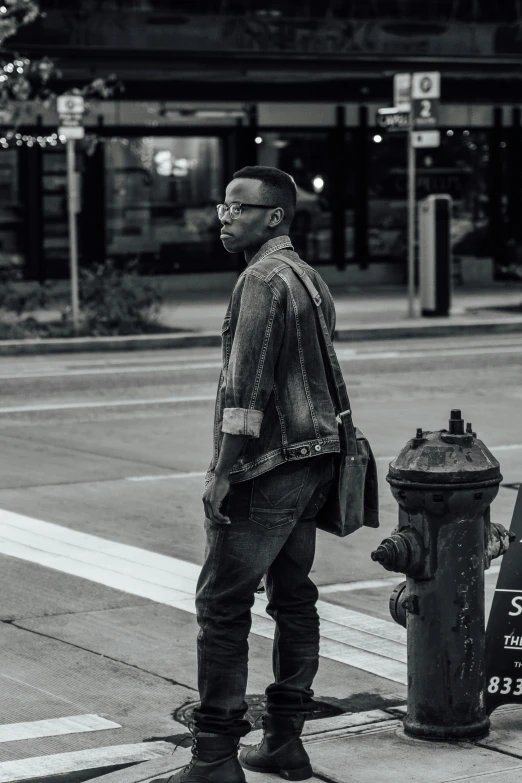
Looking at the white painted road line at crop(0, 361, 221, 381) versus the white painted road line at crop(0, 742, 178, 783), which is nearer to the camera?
the white painted road line at crop(0, 742, 178, 783)

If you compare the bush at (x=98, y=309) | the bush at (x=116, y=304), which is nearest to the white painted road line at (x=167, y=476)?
the bush at (x=98, y=309)

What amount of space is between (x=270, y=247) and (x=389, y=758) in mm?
1699

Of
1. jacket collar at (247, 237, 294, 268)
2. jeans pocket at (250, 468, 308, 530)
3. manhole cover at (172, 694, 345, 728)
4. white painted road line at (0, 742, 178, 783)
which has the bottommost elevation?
manhole cover at (172, 694, 345, 728)

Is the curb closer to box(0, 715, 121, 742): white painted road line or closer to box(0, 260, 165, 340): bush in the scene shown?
box(0, 260, 165, 340): bush

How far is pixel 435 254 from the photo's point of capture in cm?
2244

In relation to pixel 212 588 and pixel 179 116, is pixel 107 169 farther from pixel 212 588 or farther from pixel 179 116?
pixel 212 588

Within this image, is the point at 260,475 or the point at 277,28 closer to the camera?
the point at 260,475

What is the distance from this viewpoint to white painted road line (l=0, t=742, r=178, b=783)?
507 centimetres

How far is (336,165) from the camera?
1152 inches

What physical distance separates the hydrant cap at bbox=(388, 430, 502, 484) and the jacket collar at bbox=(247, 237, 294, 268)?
859 millimetres

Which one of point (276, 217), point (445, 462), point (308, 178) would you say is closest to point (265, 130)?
point (308, 178)

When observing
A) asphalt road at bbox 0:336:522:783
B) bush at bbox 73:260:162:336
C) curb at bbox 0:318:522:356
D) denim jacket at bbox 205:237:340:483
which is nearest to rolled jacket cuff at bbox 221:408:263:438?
denim jacket at bbox 205:237:340:483

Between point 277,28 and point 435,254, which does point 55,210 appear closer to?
point 277,28

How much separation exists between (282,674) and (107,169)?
23.2m
